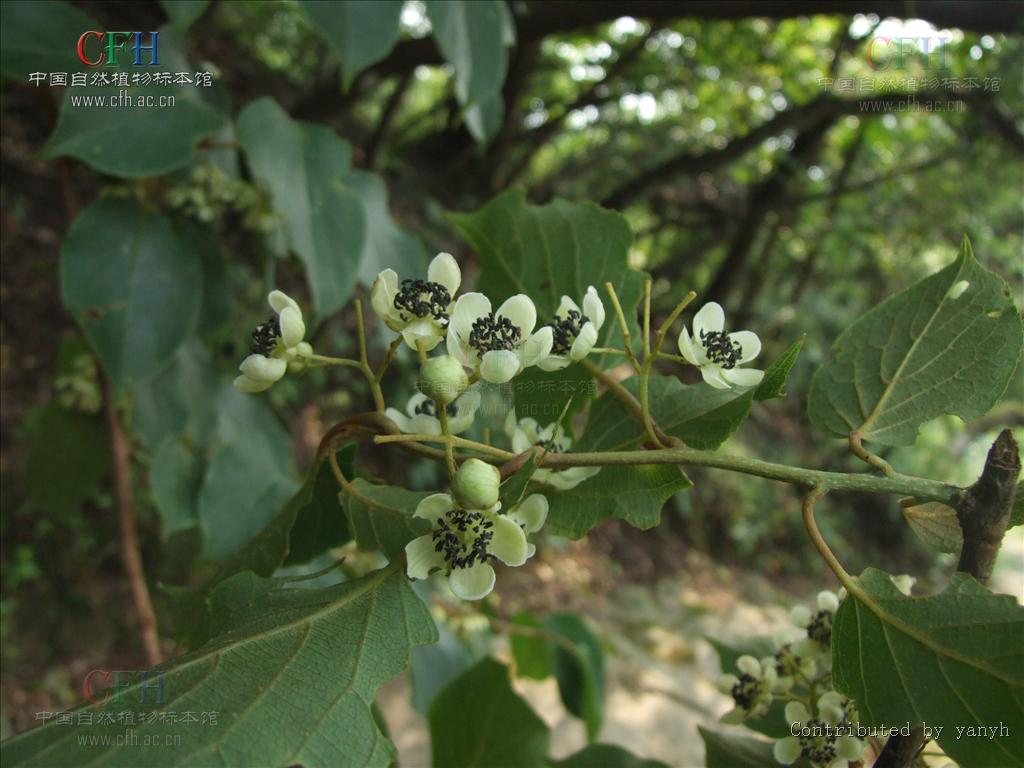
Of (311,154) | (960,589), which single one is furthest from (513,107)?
(960,589)

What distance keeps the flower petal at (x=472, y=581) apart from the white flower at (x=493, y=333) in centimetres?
12

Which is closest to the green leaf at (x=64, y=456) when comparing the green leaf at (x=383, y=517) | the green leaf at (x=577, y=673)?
the green leaf at (x=577, y=673)

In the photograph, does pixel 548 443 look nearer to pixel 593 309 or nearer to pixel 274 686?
pixel 593 309

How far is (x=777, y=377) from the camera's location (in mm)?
523

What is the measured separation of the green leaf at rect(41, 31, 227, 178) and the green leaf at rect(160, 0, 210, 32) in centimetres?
21

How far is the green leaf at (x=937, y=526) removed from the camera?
0.52 metres

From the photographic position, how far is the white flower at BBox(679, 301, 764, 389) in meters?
0.57

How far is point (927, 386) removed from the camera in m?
0.59

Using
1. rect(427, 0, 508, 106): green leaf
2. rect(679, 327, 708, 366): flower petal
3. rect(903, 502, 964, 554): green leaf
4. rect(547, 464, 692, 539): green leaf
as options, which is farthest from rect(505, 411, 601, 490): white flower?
rect(427, 0, 508, 106): green leaf

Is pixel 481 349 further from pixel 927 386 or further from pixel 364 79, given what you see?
pixel 364 79

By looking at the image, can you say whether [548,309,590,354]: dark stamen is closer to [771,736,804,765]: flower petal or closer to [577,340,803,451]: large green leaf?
[577,340,803,451]: large green leaf

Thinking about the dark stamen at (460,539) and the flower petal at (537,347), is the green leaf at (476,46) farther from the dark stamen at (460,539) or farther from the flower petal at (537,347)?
the dark stamen at (460,539)

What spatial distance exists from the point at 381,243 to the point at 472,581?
0.84 meters

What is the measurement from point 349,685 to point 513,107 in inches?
80.4
